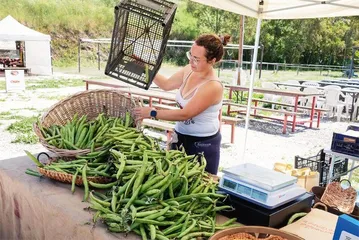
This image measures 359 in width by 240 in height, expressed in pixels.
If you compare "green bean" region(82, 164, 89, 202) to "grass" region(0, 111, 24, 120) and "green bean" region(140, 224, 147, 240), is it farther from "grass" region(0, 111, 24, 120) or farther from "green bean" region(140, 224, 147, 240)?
"grass" region(0, 111, 24, 120)

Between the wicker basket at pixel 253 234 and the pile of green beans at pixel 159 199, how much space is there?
0.38ft

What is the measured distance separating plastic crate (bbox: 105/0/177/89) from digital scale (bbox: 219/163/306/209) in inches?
43.7

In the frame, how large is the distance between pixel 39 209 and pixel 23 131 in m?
5.89

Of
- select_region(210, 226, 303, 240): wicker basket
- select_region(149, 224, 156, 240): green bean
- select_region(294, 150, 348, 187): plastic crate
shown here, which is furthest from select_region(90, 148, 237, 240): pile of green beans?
select_region(294, 150, 348, 187): plastic crate

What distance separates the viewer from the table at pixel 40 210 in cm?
170

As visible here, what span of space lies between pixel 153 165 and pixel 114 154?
0.28 meters

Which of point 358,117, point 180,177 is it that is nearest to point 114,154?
point 180,177

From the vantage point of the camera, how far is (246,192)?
1.70 m

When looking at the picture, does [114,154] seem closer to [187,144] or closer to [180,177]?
[180,177]

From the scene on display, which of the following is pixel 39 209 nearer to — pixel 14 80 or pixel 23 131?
pixel 23 131

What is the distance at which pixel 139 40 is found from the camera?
8.84ft

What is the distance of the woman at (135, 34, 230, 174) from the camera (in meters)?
2.65

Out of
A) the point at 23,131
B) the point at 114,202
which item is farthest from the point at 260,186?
the point at 23,131

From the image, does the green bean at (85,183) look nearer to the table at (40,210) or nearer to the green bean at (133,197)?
the table at (40,210)
